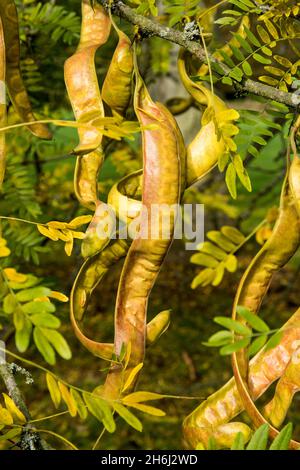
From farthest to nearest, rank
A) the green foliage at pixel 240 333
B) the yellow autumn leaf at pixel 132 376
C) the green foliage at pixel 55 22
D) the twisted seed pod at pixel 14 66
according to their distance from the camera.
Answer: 1. the green foliage at pixel 55 22
2. the twisted seed pod at pixel 14 66
3. the yellow autumn leaf at pixel 132 376
4. the green foliage at pixel 240 333

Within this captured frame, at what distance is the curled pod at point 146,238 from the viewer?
75cm

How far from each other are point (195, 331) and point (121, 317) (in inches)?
117

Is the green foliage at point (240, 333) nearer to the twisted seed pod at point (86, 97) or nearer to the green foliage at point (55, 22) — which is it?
the twisted seed pod at point (86, 97)

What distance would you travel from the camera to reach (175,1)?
0.89 meters

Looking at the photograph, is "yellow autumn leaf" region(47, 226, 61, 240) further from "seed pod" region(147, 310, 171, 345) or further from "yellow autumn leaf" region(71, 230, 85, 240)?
"seed pod" region(147, 310, 171, 345)

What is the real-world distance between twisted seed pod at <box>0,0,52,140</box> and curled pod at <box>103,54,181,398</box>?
18 cm

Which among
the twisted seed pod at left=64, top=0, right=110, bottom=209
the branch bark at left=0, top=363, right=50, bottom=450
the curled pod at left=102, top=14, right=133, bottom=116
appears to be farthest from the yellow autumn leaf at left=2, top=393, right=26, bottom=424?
the curled pod at left=102, top=14, right=133, bottom=116

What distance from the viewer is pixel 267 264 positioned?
786 millimetres

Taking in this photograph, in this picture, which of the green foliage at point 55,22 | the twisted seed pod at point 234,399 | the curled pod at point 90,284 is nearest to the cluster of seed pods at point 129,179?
the curled pod at point 90,284

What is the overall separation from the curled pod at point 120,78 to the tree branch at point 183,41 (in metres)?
0.02

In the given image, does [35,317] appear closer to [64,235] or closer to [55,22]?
[64,235]

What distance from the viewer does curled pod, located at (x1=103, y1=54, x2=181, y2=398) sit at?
0.75 m

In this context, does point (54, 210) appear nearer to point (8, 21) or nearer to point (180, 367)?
point (8, 21)

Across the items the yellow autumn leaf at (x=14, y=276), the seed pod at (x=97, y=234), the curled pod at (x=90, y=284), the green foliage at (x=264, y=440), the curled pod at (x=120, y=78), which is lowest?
the green foliage at (x=264, y=440)
